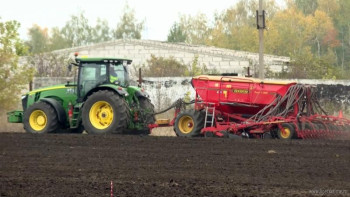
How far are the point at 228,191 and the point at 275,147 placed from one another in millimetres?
5665

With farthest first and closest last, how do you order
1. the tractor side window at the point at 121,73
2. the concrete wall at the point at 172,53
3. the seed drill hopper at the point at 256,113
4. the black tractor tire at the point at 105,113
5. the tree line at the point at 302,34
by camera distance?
the tree line at the point at 302,34 < the concrete wall at the point at 172,53 < the tractor side window at the point at 121,73 < the black tractor tire at the point at 105,113 < the seed drill hopper at the point at 256,113

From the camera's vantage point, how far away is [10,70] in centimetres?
2480

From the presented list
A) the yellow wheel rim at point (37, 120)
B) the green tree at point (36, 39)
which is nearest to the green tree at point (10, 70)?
the yellow wheel rim at point (37, 120)

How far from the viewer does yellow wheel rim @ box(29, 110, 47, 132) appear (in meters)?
19.5

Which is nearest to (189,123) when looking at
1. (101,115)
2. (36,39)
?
(101,115)

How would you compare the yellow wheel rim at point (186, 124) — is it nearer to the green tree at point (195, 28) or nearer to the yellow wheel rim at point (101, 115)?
the yellow wheel rim at point (101, 115)

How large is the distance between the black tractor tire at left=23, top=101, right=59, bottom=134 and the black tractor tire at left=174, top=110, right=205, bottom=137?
3305 mm

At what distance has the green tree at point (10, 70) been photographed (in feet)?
80.1

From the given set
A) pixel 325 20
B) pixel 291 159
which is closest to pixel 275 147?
pixel 291 159

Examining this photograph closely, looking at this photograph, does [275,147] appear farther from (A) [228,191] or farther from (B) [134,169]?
(A) [228,191]

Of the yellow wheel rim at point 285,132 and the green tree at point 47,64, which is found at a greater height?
the green tree at point 47,64

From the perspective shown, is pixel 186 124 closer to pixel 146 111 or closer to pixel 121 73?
pixel 146 111

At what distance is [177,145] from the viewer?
15.8 meters

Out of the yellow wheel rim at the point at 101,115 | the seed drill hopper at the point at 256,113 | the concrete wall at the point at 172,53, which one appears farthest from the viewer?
the concrete wall at the point at 172,53
